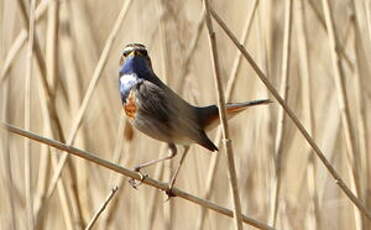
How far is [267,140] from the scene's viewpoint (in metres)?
3.33

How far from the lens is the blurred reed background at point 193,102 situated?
286 cm

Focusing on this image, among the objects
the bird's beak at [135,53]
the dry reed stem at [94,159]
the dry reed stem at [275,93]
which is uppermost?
the bird's beak at [135,53]

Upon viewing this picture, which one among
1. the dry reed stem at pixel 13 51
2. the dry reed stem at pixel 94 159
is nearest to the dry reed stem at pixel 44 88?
the dry reed stem at pixel 13 51

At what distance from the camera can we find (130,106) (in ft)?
9.65

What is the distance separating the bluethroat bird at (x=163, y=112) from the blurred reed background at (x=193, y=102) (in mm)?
118

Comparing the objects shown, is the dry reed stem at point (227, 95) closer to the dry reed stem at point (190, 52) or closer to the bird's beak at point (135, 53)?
the dry reed stem at point (190, 52)

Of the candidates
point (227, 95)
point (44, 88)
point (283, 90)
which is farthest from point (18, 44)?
point (283, 90)

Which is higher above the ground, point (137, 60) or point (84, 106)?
point (137, 60)

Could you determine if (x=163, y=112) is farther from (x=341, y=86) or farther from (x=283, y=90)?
(x=341, y=86)

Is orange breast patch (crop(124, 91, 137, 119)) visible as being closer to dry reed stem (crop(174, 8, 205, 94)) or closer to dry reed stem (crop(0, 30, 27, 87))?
dry reed stem (crop(174, 8, 205, 94))

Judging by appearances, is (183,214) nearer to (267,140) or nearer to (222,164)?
(222,164)

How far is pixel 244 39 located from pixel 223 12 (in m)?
1.05

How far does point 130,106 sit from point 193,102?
1.06ft

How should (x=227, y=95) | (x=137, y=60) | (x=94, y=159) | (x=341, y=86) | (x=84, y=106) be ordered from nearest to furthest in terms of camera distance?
(x=94, y=159) < (x=341, y=86) < (x=84, y=106) < (x=227, y=95) < (x=137, y=60)
